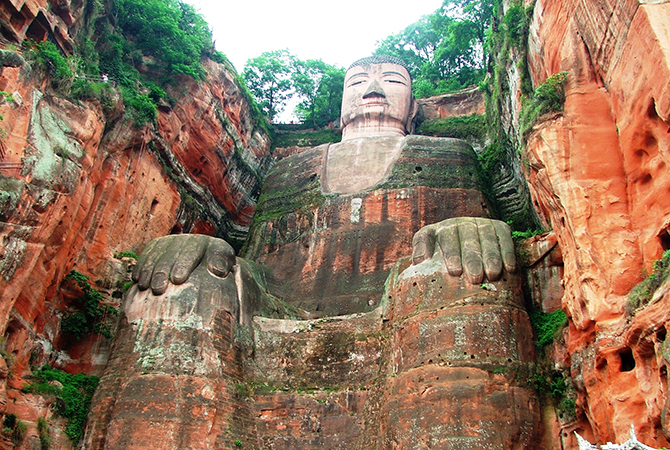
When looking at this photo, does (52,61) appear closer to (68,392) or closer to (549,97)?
(68,392)

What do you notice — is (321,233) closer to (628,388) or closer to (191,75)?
(191,75)

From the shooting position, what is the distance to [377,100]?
23.3 metres

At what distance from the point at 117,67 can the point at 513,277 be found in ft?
37.1

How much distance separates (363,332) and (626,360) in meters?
5.27

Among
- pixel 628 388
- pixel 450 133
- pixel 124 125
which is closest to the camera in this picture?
pixel 628 388

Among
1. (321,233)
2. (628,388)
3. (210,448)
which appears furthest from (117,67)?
(628,388)

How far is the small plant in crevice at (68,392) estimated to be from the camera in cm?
1289

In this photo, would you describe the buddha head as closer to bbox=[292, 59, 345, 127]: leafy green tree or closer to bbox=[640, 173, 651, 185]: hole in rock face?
bbox=[292, 59, 345, 127]: leafy green tree

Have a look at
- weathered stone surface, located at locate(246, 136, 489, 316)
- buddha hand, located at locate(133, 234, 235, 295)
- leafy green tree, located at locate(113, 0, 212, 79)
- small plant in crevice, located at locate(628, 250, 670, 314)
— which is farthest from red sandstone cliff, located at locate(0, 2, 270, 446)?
small plant in crevice, located at locate(628, 250, 670, 314)

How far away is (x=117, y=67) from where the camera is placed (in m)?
18.1

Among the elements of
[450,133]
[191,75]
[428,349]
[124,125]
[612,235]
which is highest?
[450,133]

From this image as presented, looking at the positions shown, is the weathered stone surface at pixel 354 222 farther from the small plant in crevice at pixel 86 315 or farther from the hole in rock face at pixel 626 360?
the hole in rock face at pixel 626 360

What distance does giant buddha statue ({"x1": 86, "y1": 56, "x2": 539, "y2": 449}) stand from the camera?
11750 millimetres

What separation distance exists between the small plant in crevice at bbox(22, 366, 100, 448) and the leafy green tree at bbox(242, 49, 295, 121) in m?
17.0
